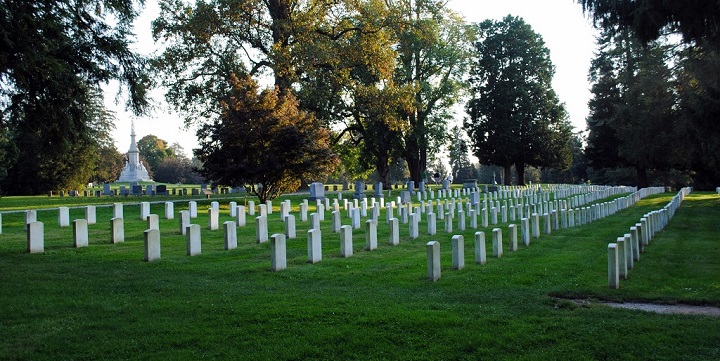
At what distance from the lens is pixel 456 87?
163 ft

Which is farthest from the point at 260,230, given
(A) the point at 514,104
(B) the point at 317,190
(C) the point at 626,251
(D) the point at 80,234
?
(A) the point at 514,104

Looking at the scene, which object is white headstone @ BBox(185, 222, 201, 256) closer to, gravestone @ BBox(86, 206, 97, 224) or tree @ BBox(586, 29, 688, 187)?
gravestone @ BBox(86, 206, 97, 224)

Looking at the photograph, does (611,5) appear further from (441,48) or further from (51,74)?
(441,48)

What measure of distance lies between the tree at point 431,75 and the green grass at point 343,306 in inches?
1364

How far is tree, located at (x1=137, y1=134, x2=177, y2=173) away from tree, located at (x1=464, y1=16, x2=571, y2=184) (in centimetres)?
7329

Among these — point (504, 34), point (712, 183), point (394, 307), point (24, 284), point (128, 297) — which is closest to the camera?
point (394, 307)

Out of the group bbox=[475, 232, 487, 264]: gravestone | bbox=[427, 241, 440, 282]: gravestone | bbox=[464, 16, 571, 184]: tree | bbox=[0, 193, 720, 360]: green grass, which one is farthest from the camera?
bbox=[464, 16, 571, 184]: tree

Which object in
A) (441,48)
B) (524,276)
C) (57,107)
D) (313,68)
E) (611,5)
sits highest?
(441,48)

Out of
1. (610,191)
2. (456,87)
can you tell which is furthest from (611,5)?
(456,87)

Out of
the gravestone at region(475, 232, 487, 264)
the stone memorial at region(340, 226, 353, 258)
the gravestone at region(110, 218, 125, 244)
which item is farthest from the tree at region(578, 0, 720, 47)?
the gravestone at region(110, 218, 125, 244)

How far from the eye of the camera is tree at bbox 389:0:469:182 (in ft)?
154

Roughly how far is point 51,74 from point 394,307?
24.7 feet

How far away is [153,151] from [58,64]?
115441 millimetres

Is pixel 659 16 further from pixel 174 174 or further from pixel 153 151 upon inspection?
pixel 153 151
